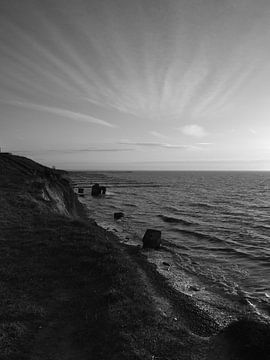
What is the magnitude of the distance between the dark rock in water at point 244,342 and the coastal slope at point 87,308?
0.23 feet

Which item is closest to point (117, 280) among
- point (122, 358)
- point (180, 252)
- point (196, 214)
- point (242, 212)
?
point (122, 358)

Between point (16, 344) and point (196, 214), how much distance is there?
42.1 meters

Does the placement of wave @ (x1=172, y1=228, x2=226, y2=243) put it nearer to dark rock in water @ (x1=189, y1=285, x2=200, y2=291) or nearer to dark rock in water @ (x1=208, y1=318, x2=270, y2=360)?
dark rock in water @ (x1=189, y1=285, x2=200, y2=291)

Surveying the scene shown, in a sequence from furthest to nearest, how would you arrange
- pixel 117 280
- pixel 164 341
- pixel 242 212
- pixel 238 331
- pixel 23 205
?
1. pixel 242 212
2. pixel 23 205
3. pixel 117 280
4. pixel 238 331
5. pixel 164 341

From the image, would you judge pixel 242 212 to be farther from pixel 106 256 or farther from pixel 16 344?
pixel 16 344

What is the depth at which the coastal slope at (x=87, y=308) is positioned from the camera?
8.80 metres

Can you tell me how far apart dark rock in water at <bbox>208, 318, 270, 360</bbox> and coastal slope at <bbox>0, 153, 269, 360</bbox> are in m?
0.07

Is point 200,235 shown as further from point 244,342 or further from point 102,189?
point 102,189

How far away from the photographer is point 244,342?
31.1 feet

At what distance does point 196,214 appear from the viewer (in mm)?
→ 48406

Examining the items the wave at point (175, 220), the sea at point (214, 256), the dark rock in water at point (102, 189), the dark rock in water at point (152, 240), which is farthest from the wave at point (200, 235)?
the dark rock in water at point (102, 189)

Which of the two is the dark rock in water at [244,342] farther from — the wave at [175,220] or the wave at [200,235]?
the wave at [175,220]

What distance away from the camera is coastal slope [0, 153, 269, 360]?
8.80 m

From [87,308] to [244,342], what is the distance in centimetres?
552
